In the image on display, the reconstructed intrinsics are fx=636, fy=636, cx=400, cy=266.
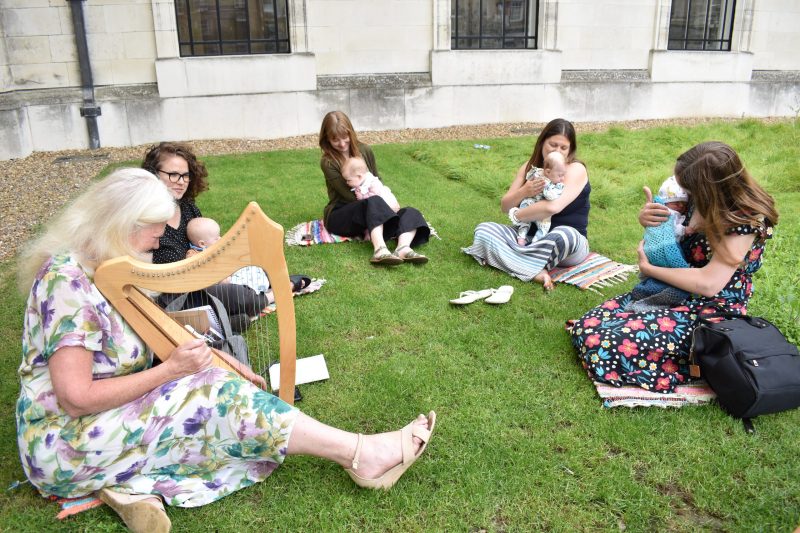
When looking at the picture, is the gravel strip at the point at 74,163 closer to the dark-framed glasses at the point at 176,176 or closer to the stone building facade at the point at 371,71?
the stone building facade at the point at 371,71

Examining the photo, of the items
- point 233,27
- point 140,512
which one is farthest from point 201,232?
point 233,27

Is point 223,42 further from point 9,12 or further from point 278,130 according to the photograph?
point 9,12

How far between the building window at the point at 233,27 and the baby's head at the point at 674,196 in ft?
29.7

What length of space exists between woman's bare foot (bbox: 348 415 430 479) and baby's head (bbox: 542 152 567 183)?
113 inches

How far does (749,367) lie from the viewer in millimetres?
2922

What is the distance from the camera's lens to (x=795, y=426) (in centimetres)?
299

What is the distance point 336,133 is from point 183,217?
1.88 meters

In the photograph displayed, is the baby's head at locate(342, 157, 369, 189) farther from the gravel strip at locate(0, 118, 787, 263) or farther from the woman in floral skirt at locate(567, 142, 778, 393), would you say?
the gravel strip at locate(0, 118, 787, 263)

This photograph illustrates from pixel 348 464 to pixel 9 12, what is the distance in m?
9.93

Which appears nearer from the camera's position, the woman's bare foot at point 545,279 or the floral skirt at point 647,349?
the floral skirt at point 647,349

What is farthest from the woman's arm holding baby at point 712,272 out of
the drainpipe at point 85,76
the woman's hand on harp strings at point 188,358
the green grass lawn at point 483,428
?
the drainpipe at point 85,76

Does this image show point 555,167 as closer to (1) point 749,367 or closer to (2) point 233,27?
(1) point 749,367

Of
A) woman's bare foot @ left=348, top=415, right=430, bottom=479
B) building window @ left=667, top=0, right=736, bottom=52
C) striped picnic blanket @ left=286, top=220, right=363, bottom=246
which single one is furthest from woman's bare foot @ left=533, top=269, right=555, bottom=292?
building window @ left=667, top=0, right=736, bottom=52

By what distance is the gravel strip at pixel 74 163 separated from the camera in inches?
260
